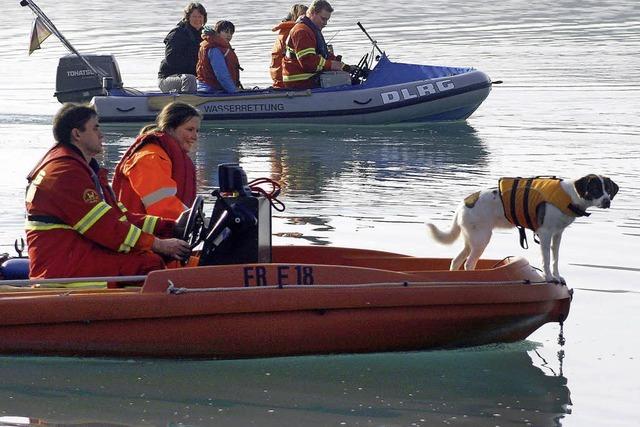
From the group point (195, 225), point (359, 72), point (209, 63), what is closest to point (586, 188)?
point (195, 225)

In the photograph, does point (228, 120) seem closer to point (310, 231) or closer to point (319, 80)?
point (319, 80)

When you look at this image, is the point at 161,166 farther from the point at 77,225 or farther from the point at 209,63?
the point at 209,63

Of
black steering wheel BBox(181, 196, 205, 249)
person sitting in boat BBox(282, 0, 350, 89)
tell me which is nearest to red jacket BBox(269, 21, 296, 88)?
person sitting in boat BBox(282, 0, 350, 89)

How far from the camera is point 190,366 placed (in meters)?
6.45

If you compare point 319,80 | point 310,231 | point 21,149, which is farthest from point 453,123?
point 310,231

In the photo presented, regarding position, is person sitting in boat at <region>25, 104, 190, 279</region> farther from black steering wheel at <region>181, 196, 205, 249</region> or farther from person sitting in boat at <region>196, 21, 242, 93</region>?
person sitting in boat at <region>196, 21, 242, 93</region>

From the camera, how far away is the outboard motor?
597 inches

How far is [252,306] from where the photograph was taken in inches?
249

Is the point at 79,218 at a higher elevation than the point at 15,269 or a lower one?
higher

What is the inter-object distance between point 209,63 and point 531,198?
809 centimetres

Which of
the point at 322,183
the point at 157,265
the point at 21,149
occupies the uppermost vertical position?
the point at 21,149

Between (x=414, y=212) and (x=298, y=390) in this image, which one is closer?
(x=298, y=390)

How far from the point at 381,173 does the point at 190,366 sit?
591 cm

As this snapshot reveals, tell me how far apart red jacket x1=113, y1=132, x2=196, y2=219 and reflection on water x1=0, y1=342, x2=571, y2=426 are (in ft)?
2.48
